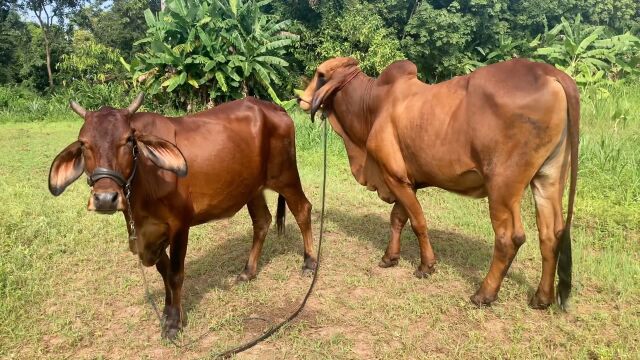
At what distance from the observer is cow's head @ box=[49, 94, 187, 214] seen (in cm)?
252

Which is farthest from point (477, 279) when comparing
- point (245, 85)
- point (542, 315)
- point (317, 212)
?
point (245, 85)

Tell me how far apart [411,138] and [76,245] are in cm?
334

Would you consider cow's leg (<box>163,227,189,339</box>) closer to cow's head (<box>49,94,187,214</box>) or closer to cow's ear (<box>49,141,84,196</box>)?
cow's head (<box>49,94,187,214</box>)

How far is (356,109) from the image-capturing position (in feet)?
14.6

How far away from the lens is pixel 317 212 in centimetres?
609

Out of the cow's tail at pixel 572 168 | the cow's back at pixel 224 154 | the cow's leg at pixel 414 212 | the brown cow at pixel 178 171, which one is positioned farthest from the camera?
the cow's leg at pixel 414 212

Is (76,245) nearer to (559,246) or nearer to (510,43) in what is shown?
(559,246)

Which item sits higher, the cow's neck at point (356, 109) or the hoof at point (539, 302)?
the cow's neck at point (356, 109)

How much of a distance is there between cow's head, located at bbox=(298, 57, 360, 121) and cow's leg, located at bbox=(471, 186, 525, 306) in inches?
69.3

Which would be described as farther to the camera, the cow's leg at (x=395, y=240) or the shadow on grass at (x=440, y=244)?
the cow's leg at (x=395, y=240)

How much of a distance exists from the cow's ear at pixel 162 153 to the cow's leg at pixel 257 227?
1.46 m

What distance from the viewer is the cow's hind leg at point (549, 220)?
3406 mm

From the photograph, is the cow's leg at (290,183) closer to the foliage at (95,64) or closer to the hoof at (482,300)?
the hoof at (482,300)

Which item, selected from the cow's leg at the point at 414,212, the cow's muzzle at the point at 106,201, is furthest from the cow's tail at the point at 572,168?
the cow's muzzle at the point at 106,201
